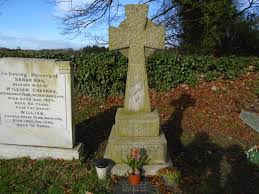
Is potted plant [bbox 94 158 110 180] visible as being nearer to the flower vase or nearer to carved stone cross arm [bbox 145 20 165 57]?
the flower vase

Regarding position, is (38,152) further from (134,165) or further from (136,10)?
(136,10)

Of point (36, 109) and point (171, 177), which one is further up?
point (36, 109)

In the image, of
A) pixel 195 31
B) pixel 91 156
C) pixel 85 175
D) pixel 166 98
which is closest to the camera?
pixel 85 175

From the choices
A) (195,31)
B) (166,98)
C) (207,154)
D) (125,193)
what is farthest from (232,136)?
(195,31)

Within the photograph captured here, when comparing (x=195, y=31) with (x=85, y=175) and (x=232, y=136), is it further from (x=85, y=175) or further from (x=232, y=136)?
(x=85, y=175)

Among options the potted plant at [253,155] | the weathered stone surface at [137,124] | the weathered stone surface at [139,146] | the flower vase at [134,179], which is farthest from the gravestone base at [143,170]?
the potted plant at [253,155]

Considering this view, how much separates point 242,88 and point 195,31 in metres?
4.63

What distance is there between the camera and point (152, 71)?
10.7 metres

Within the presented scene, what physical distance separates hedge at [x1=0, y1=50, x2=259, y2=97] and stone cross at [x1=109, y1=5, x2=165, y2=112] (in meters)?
4.24

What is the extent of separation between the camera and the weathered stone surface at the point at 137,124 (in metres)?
6.14

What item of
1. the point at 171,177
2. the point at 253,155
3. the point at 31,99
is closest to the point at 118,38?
the point at 31,99

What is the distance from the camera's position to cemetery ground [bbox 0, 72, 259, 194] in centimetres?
564

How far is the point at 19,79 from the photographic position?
6.29m

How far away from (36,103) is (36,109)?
0.37ft
